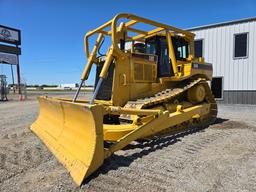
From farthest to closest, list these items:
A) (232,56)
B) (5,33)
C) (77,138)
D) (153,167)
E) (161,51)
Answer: (5,33), (232,56), (161,51), (77,138), (153,167)

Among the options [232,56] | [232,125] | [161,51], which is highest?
[232,56]

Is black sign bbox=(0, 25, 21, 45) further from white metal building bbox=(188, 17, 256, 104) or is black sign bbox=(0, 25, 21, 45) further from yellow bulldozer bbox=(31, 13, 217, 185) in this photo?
yellow bulldozer bbox=(31, 13, 217, 185)

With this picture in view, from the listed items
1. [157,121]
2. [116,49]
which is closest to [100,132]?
[157,121]

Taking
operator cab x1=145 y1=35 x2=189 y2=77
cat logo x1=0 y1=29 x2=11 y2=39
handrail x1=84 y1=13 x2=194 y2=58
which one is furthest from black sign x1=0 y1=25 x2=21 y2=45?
operator cab x1=145 y1=35 x2=189 y2=77

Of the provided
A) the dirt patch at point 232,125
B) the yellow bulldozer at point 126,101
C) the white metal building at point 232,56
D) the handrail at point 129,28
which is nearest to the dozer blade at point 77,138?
the yellow bulldozer at point 126,101

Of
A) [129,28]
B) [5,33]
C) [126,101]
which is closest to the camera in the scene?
[126,101]

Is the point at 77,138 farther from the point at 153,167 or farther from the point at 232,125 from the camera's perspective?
the point at 232,125

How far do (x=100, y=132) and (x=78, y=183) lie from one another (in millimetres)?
836

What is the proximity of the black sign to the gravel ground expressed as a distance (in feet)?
82.0

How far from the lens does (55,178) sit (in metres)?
3.62

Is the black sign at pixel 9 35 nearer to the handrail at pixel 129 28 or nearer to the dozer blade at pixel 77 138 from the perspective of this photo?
the handrail at pixel 129 28

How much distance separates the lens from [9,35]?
90.4ft

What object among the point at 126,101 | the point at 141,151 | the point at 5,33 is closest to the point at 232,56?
the point at 126,101

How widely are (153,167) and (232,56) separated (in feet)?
38.4
